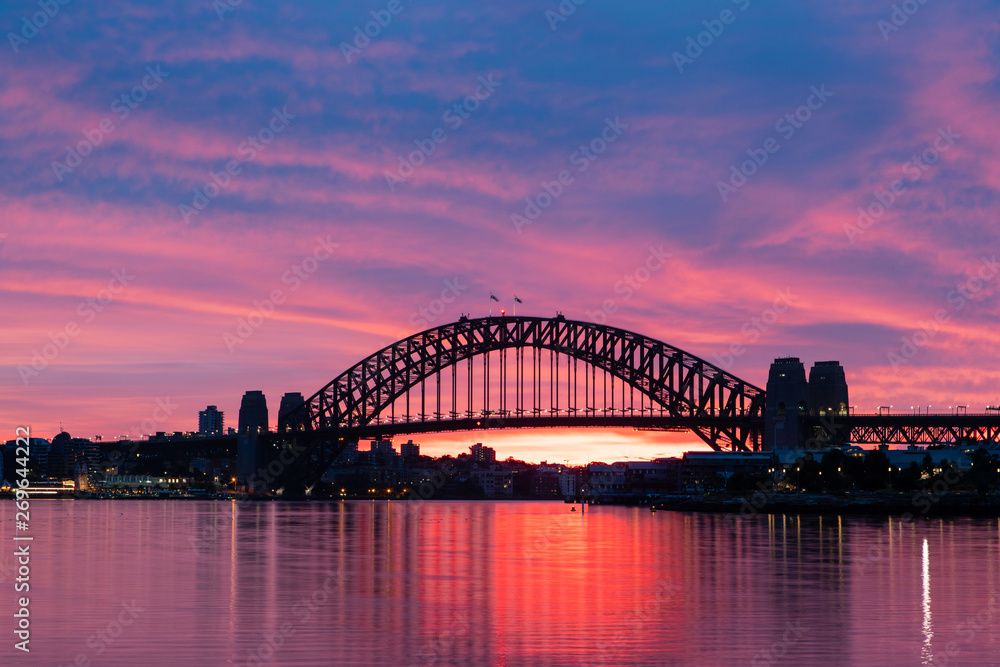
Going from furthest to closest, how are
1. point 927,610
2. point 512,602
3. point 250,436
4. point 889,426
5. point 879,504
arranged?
point 250,436 < point 889,426 < point 879,504 < point 512,602 < point 927,610

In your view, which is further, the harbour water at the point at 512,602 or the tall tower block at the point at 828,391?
the tall tower block at the point at 828,391

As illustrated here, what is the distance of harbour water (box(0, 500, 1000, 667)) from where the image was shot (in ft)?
86.0

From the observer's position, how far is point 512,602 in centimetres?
3625

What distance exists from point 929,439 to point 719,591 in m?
104

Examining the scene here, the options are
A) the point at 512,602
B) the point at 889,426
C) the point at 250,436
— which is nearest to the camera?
the point at 512,602

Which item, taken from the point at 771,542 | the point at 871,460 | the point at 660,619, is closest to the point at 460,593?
the point at 660,619

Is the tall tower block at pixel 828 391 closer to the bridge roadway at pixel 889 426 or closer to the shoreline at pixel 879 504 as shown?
the bridge roadway at pixel 889 426

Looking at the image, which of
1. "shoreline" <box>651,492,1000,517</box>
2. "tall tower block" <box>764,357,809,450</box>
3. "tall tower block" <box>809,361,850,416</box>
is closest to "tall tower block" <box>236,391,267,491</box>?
"tall tower block" <box>764,357,809,450</box>

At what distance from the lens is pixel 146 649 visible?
26.7 metres

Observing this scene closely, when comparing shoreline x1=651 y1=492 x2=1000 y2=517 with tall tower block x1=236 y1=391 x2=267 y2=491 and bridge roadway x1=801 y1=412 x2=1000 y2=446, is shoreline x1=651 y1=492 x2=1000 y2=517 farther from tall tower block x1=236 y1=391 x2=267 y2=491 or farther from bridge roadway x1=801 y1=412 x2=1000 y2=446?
tall tower block x1=236 y1=391 x2=267 y2=491

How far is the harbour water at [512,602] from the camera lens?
26.2 metres

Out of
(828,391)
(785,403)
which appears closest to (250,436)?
(785,403)

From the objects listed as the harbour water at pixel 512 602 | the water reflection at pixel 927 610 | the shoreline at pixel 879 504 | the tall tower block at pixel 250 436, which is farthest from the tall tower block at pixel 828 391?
the water reflection at pixel 927 610

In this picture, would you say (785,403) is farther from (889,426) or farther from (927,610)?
(927,610)
